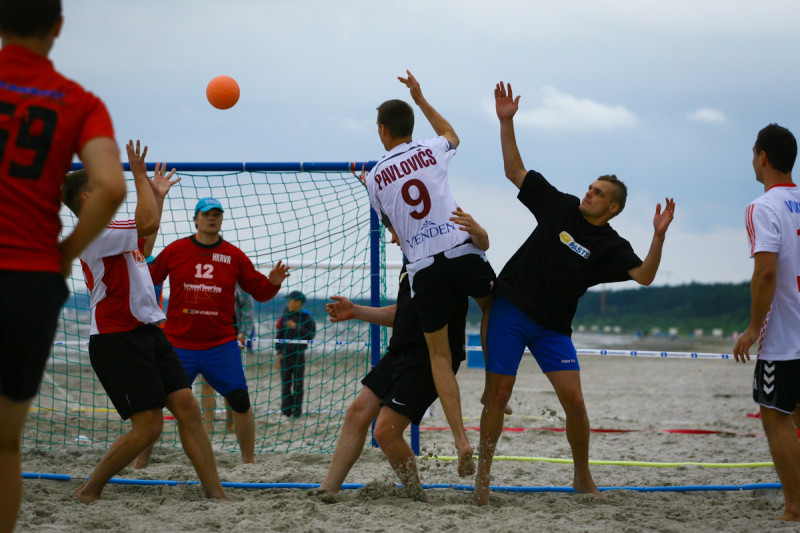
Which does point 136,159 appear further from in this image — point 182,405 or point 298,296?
point 298,296

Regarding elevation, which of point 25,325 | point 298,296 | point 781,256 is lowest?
point 25,325

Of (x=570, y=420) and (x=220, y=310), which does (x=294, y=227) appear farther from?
(x=570, y=420)

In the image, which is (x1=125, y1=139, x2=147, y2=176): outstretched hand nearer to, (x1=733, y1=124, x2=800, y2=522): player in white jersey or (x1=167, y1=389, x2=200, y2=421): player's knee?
(x1=167, y1=389, x2=200, y2=421): player's knee

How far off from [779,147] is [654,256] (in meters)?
0.90

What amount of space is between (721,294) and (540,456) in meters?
39.9

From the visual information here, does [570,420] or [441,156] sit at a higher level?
[441,156]

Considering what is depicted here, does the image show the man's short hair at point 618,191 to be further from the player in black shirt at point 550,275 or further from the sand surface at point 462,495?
the sand surface at point 462,495

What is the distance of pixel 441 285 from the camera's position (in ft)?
12.6

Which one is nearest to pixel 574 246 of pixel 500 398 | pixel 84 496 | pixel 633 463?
pixel 500 398

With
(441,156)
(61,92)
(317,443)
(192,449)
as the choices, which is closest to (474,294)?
(441,156)

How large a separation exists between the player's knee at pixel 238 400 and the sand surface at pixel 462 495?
1.45ft

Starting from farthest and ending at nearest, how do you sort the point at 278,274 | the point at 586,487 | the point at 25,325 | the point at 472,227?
1. the point at 278,274
2. the point at 586,487
3. the point at 472,227
4. the point at 25,325

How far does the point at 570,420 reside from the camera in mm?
4191

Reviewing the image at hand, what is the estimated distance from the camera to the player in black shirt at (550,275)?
4.04m
